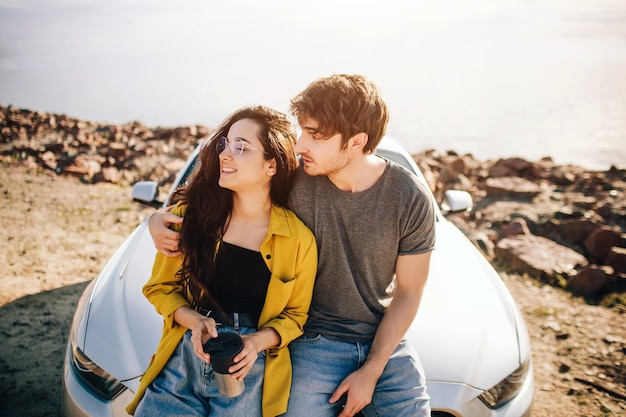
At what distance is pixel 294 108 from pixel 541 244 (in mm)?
4052

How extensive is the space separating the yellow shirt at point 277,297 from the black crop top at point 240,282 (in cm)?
4

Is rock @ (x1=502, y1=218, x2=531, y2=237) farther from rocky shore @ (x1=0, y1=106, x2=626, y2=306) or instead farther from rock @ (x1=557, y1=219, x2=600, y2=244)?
rock @ (x1=557, y1=219, x2=600, y2=244)

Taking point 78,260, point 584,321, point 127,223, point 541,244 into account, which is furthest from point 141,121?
point 584,321

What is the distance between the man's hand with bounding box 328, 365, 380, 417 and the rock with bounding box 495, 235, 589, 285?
3.30 meters

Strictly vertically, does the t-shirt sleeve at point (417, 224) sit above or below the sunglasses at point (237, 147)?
below

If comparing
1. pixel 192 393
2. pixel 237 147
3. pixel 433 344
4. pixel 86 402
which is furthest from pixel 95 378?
pixel 433 344

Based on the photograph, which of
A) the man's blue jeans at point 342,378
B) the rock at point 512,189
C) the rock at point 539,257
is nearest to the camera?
the man's blue jeans at point 342,378

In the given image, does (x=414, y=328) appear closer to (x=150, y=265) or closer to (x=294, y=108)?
(x=294, y=108)

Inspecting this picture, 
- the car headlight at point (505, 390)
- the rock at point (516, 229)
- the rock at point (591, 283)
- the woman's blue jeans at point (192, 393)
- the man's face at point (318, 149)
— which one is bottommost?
the rock at point (591, 283)

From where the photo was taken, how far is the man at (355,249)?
1.84 m

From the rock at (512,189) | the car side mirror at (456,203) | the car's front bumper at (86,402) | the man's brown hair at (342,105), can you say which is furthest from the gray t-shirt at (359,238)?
the rock at (512,189)

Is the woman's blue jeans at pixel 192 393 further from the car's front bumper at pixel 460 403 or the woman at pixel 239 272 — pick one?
the car's front bumper at pixel 460 403

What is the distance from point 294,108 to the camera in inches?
76.8

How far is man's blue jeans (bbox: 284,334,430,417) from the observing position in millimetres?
1765
